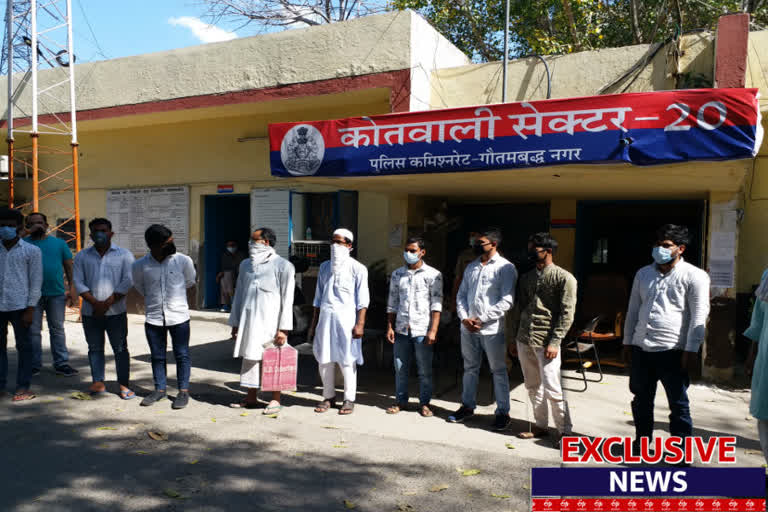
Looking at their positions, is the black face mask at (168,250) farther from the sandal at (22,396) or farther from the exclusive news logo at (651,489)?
the exclusive news logo at (651,489)

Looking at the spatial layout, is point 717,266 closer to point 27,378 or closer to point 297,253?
point 297,253

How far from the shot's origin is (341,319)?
17.4 ft

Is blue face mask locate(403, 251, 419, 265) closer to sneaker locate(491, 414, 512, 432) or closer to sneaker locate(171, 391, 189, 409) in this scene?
sneaker locate(491, 414, 512, 432)

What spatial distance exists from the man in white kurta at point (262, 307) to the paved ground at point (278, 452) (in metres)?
0.47

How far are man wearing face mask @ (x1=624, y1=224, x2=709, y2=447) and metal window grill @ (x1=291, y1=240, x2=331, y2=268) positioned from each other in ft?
20.8

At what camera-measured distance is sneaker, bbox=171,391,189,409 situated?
5.30m

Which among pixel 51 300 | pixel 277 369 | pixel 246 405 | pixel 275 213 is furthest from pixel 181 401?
pixel 275 213

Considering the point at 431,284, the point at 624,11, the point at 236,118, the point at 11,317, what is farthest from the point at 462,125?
the point at 624,11

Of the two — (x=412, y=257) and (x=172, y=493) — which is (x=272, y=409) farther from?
(x=412, y=257)

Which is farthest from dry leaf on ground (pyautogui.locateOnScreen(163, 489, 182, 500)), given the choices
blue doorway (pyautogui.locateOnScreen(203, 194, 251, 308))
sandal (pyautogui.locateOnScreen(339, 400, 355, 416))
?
blue doorway (pyautogui.locateOnScreen(203, 194, 251, 308))

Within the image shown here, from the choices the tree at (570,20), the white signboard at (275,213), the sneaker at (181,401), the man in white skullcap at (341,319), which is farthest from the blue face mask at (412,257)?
Answer: the tree at (570,20)

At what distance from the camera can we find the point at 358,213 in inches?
376

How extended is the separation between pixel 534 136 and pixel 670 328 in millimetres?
2126

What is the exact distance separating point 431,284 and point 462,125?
1605mm
